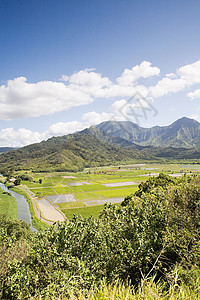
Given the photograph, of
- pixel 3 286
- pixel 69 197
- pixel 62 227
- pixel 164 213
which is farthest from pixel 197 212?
pixel 69 197

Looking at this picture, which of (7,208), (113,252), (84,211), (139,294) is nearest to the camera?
(139,294)

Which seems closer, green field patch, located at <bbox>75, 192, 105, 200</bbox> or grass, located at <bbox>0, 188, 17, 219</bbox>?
grass, located at <bbox>0, 188, 17, 219</bbox>

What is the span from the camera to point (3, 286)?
889 cm

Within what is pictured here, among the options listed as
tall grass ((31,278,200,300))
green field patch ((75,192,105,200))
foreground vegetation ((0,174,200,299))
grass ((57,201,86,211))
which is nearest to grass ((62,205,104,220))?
grass ((57,201,86,211))

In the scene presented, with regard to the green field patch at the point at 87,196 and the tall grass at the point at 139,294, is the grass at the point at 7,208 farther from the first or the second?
the tall grass at the point at 139,294

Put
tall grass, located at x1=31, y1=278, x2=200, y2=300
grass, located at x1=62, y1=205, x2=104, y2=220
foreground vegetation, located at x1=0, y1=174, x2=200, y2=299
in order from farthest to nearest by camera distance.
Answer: grass, located at x1=62, y1=205, x2=104, y2=220 < foreground vegetation, located at x1=0, y1=174, x2=200, y2=299 < tall grass, located at x1=31, y1=278, x2=200, y2=300

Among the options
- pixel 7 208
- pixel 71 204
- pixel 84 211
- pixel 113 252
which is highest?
pixel 113 252

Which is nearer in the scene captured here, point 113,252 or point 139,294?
point 139,294

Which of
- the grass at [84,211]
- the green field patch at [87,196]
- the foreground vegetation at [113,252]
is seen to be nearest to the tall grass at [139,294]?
the foreground vegetation at [113,252]

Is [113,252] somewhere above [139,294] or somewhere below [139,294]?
below

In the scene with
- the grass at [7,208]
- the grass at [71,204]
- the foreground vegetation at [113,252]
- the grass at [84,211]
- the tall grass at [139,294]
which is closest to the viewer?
the tall grass at [139,294]

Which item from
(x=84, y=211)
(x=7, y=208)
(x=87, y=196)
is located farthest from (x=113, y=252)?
(x=87, y=196)

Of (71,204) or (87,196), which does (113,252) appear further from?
(87,196)

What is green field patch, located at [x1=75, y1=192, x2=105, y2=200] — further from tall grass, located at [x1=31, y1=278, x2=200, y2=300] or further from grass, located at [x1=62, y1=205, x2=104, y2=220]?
tall grass, located at [x1=31, y1=278, x2=200, y2=300]
